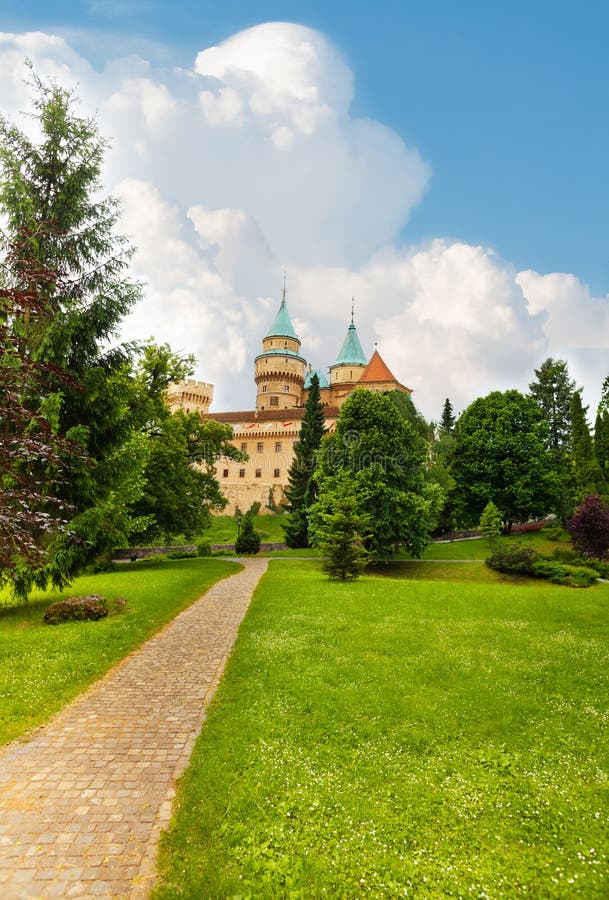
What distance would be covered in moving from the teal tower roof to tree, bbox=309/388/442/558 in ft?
161

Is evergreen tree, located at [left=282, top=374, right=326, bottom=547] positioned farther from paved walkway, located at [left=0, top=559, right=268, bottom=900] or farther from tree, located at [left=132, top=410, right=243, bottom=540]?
paved walkway, located at [left=0, top=559, right=268, bottom=900]

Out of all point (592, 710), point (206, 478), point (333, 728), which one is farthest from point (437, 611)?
point (206, 478)

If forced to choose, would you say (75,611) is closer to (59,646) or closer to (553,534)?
(59,646)

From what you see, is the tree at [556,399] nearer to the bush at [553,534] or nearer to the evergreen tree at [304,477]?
the bush at [553,534]

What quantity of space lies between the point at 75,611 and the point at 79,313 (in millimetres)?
8699

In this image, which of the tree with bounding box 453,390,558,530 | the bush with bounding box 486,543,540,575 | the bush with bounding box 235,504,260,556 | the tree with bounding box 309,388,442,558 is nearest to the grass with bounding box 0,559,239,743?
the tree with bounding box 309,388,442,558

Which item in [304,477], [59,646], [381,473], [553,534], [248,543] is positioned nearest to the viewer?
[59,646]

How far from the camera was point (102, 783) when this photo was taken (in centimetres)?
550

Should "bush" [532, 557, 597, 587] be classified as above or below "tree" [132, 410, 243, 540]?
below

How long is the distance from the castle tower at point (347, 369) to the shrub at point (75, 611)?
67.4 meters

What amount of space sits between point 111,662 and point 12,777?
4.58 meters

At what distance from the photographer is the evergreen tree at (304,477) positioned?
4600 centimetres

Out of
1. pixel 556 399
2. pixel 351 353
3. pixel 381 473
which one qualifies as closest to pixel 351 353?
pixel 351 353

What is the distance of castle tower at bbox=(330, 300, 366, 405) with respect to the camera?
261 feet
